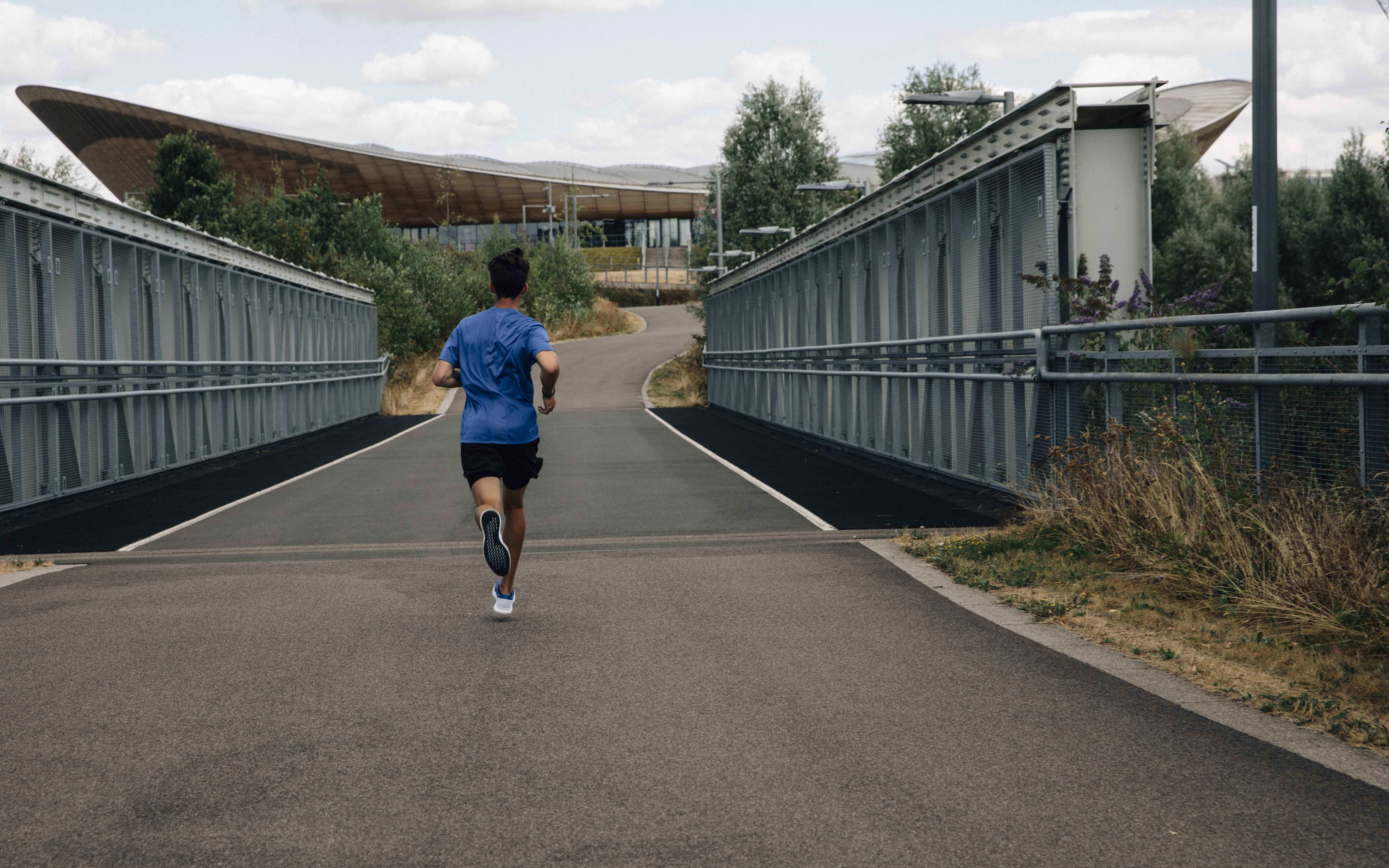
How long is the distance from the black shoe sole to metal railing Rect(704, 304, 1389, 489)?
13.1 feet

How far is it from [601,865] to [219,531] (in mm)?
8675

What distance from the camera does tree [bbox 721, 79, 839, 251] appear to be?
52.3 meters

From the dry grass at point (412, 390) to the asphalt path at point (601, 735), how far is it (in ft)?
97.8

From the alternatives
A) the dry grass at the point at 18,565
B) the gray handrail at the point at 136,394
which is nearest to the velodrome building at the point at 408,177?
the gray handrail at the point at 136,394

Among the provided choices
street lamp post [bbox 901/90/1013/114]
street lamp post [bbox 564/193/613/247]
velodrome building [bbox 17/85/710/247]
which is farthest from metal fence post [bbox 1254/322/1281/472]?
street lamp post [bbox 564/193/613/247]

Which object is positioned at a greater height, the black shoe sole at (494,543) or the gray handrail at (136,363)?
the gray handrail at (136,363)

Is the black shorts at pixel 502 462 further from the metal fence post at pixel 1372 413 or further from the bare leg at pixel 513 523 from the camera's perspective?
the metal fence post at pixel 1372 413

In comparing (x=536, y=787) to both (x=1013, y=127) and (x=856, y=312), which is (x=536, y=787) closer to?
(x=1013, y=127)

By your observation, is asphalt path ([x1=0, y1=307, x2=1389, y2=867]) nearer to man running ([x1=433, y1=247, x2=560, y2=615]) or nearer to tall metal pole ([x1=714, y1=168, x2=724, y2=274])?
man running ([x1=433, y1=247, x2=560, y2=615])

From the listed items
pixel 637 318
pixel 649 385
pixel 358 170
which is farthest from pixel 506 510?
pixel 358 170

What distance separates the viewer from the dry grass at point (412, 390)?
38469 mm

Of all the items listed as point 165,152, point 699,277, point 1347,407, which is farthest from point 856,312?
point 165,152

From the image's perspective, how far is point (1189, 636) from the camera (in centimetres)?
631

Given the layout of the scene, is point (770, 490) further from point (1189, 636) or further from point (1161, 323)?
point (1189, 636)
